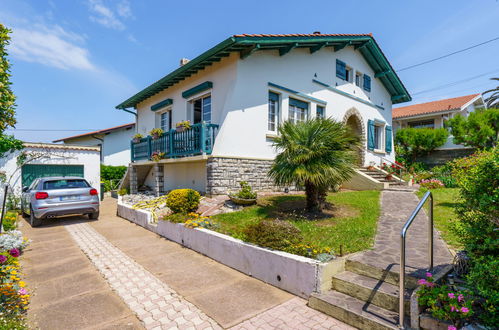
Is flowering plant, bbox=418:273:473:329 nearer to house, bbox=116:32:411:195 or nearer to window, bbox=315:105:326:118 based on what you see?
house, bbox=116:32:411:195

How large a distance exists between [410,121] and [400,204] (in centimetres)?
1652

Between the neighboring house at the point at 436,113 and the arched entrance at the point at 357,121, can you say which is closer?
the arched entrance at the point at 357,121

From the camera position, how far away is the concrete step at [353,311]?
9.58 ft

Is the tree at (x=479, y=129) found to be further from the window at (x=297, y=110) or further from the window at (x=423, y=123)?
→ the window at (x=297, y=110)

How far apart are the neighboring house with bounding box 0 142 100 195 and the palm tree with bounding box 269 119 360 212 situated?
11.4m

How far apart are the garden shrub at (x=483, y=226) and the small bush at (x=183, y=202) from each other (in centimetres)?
596

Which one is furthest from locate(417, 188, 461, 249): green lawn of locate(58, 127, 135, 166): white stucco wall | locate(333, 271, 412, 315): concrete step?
locate(58, 127, 135, 166): white stucco wall

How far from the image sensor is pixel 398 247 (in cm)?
462

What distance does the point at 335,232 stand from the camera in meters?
5.50

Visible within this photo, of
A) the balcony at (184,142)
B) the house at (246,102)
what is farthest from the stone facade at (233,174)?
the balcony at (184,142)

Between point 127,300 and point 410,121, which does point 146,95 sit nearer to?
point 127,300

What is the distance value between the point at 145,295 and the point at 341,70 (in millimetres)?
13191

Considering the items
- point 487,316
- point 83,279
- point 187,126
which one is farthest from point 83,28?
point 487,316

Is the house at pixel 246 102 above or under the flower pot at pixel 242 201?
above
